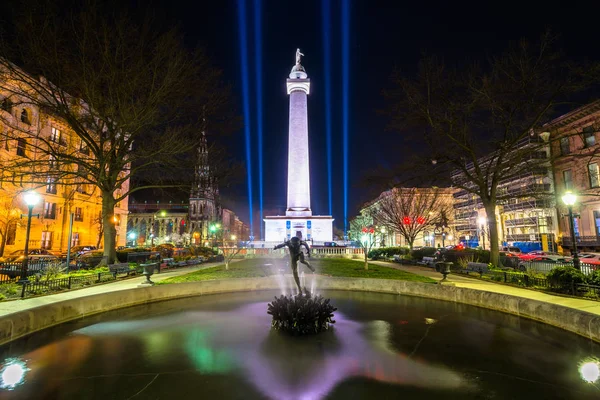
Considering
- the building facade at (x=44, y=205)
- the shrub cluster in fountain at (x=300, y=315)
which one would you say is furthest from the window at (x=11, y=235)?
the shrub cluster in fountain at (x=300, y=315)

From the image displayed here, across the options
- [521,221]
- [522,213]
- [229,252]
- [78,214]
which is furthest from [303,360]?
[522,213]

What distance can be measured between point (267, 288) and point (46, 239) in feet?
129

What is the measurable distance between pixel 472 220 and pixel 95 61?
7152 centimetres

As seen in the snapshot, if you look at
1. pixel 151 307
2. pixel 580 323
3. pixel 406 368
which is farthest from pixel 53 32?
pixel 580 323

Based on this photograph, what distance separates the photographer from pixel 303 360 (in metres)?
6.32

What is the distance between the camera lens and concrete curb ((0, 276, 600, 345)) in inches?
302

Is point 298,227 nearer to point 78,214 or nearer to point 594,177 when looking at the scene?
point 78,214

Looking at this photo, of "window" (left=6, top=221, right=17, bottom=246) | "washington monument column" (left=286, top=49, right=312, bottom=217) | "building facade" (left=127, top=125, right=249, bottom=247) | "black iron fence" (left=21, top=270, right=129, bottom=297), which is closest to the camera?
"black iron fence" (left=21, top=270, right=129, bottom=297)

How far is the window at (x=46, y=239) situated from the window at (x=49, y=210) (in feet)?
6.65

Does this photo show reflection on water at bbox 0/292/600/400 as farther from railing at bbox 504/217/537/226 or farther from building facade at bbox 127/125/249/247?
building facade at bbox 127/125/249/247

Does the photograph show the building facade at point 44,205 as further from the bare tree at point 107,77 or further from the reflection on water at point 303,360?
the reflection on water at point 303,360

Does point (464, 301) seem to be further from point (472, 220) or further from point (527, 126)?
point (472, 220)

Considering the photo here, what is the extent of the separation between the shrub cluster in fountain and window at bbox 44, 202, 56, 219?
44.2 metres

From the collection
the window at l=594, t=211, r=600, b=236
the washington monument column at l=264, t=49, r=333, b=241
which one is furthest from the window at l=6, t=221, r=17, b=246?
the window at l=594, t=211, r=600, b=236
